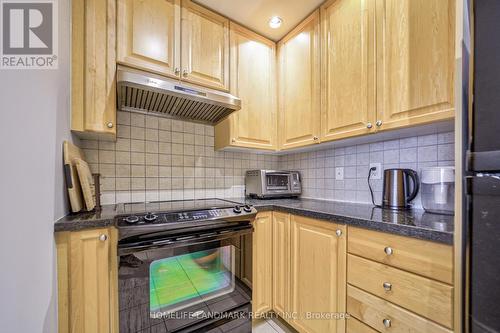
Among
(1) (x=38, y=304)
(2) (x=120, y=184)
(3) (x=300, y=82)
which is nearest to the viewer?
(1) (x=38, y=304)

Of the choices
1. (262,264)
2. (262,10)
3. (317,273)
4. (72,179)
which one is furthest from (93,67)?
(317,273)

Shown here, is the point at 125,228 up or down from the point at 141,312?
up

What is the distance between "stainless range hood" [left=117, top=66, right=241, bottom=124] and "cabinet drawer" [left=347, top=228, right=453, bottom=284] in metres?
1.10

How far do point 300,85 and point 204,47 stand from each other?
0.78 meters

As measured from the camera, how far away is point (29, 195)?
0.72 m

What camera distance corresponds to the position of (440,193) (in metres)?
1.08

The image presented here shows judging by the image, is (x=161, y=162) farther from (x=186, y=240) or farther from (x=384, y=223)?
(x=384, y=223)

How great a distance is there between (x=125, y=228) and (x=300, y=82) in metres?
1.53

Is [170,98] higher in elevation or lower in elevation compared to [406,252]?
higher

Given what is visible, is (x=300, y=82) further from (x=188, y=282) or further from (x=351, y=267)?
(x=188, y=282)

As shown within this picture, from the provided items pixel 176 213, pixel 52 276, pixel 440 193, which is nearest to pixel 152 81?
pixel 176 213

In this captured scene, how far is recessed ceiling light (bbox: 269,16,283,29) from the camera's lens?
63.6 inches

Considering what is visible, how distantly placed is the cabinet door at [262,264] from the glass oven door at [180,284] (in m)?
0.11

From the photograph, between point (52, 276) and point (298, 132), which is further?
point (298, 132)
